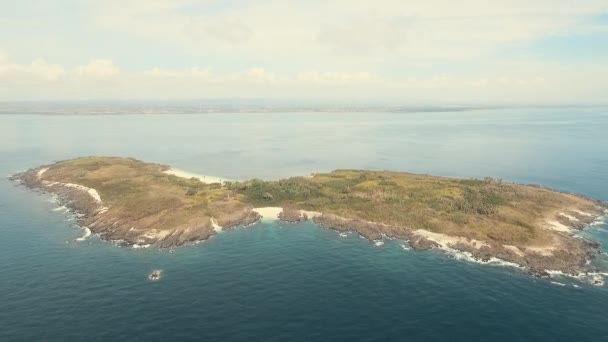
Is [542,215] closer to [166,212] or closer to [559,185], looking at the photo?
[559,185]

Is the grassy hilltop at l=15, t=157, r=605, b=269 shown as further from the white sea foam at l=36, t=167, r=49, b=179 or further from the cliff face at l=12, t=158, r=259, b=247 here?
the white sea foam at l=36, t=167, r=49, b=179

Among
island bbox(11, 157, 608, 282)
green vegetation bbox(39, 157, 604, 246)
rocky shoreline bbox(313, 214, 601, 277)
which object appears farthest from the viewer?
green vegetation bbox(39, 157, 604, 246)

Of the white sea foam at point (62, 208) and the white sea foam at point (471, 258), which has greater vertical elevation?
the white sea foam at point (62, 208)

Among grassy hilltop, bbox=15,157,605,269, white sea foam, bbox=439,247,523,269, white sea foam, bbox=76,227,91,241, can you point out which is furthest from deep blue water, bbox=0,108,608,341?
grassy hilltop, bbox=15,157,605,269

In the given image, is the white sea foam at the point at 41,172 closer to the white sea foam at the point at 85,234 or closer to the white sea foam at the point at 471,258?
the white sea foam at the point at 85,234

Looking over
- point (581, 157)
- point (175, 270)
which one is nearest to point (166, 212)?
point (175, 270)

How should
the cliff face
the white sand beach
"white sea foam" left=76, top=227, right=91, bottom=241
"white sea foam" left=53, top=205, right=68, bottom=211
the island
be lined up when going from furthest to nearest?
the white sand beach
"white sea foam" left=53, top=205, right=68, bottom=211
the cliff face
"white sea foam" left=76, top=227, right=91, bottom=241
the island

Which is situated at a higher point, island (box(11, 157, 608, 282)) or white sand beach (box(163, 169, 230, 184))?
island (box(11, 157, 608, 282))

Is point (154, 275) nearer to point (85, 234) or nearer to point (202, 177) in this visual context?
point (85, 234)

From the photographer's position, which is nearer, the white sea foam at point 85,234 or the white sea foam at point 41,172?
the white sea foam at point 85,234

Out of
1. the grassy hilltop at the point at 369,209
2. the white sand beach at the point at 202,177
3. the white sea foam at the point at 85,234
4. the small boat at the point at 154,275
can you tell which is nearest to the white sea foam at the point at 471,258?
the grassy hilltop at the point at 369,209
